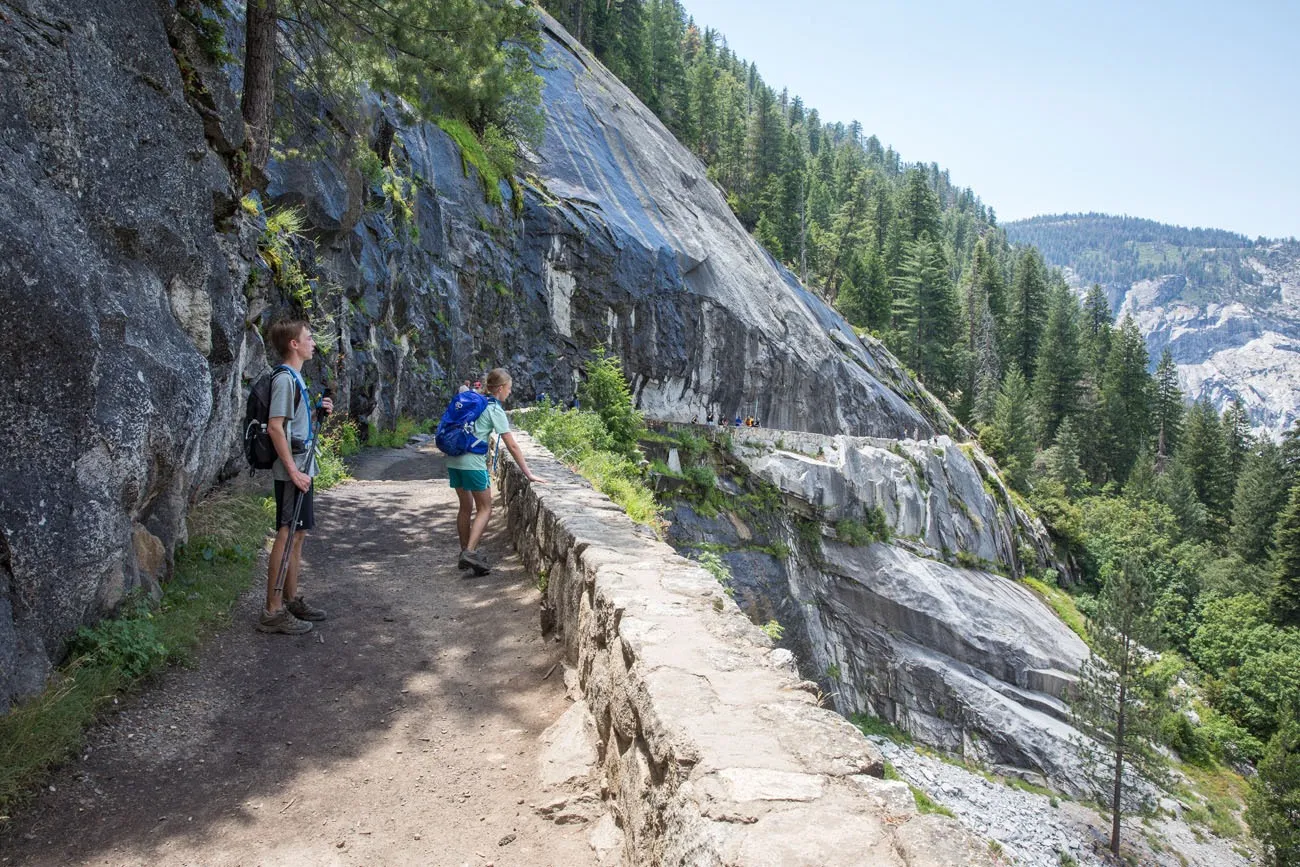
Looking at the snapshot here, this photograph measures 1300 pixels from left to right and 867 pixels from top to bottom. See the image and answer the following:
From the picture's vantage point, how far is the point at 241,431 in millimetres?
8227

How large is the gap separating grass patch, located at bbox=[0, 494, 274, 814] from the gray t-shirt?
3.65 ft

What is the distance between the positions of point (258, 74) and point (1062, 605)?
130 feet

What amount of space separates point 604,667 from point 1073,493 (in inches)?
2317

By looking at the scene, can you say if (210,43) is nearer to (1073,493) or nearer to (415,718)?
(415,718)

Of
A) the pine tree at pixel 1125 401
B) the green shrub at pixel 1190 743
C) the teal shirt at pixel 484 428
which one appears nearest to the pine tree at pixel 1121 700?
the green shrub at pixel 1190 743

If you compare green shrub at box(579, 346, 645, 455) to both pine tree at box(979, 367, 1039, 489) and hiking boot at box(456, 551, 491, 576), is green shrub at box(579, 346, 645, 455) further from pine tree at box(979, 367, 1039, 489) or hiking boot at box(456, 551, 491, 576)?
pine tree at box(979, 367, 1039, 489)

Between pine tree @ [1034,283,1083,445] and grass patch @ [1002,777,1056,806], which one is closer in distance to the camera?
grass patch @ [1002,777,1056,806]

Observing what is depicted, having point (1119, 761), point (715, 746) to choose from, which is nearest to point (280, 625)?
point (715, 746)

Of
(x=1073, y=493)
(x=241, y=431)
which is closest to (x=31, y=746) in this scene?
(x=241, y=431)

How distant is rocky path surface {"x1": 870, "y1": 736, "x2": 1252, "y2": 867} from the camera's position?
709 inches

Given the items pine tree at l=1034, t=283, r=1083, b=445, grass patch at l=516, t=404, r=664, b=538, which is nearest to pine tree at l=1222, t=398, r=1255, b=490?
pine tree at l=1034, t=283, r=1083, b=445

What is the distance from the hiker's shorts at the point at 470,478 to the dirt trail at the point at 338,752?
1066 millimetres

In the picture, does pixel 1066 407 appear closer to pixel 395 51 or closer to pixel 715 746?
pixel 395 51

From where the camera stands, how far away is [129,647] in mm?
4105
